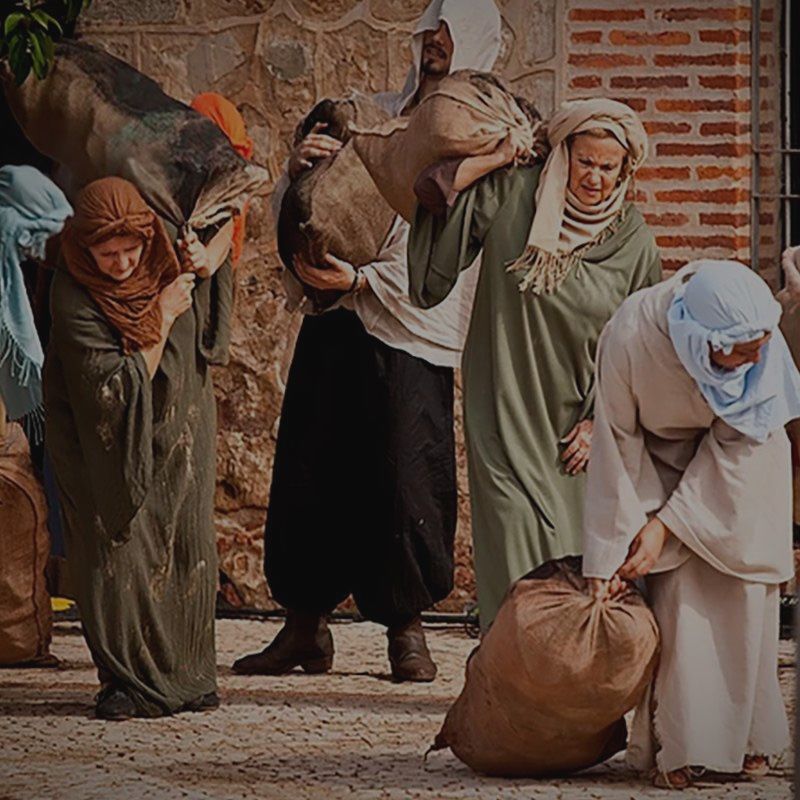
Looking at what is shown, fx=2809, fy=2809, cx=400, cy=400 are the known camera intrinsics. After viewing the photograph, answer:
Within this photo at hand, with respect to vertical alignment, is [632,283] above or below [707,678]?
above

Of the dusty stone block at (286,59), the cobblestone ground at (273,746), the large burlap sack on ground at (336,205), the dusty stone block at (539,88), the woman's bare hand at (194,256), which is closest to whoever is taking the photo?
the cobblestone ground at (273,746)

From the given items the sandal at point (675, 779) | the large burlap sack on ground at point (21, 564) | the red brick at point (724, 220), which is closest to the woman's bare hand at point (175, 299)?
the large burlap sack on ground at point (21, 564)

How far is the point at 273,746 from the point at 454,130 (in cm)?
180

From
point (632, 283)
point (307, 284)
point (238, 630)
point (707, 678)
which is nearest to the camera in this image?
point (707, 678)

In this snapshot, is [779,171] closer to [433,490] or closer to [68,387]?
[433,490]

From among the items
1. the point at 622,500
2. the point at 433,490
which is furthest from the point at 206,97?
the point at 622,500

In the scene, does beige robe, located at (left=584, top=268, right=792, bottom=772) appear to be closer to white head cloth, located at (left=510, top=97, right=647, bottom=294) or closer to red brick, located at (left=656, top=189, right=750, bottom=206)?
white head cloth, located at (left=510, top=97, right=647, bottom=294)

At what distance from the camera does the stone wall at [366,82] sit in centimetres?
1036

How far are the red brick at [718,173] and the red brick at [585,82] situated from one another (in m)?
0.49

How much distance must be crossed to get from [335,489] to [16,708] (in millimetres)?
1367

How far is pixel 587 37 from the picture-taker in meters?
10.4

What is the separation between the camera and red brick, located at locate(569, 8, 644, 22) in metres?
10.4

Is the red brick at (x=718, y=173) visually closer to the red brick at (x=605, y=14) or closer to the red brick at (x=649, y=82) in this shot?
the red brick at (x=649, y=82)

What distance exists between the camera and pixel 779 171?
10.5 metres
